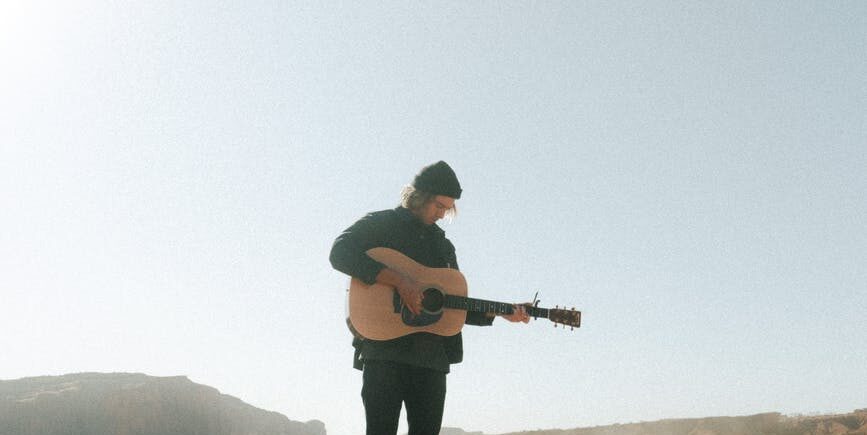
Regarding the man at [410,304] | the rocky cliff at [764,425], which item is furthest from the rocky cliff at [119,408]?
the man at [410,304]

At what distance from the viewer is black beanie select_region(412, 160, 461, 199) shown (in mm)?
4566

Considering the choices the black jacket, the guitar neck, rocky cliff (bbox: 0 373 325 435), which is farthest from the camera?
rocky cliff (bbox: 0 373 325 435)

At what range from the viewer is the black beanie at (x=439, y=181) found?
4.57 meters

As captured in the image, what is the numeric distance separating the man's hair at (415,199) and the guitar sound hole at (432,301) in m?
0.62

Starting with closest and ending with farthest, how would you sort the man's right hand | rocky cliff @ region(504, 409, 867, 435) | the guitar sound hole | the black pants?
the black pants, the man's right hand, the guitar sound hole, rocky cliff @ region(504, 409, 867, 435)

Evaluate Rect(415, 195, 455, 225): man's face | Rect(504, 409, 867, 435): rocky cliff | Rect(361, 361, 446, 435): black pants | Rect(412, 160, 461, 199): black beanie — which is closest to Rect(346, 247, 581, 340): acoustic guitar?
Rect(361, 361, 446, 435): black pants

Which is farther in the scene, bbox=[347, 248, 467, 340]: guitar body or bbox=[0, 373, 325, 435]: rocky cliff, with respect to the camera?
bbox=[0, 373, 325, 435]: rocky cliff

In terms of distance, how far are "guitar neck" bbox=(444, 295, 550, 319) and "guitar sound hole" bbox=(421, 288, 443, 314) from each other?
0.06 meters

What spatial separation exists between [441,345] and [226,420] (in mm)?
106469

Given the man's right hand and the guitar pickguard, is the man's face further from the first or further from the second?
the guitar pickguard

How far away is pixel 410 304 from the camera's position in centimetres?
421

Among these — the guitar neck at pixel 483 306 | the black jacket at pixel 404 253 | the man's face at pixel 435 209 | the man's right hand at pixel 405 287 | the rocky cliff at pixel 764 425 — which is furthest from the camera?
the rocky cliff at pixel 764 425

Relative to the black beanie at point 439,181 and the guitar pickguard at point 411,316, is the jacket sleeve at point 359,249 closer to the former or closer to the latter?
the guitar pickguard at point 411,316

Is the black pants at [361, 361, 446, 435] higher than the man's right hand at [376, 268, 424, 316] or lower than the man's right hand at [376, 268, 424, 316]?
lower
